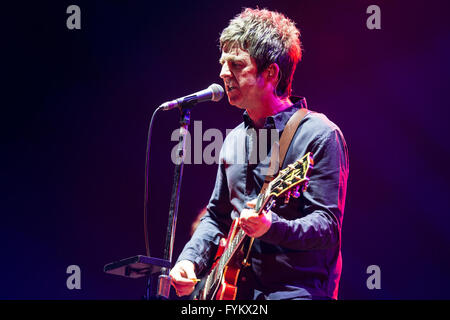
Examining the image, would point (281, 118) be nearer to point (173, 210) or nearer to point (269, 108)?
point (269, 108)

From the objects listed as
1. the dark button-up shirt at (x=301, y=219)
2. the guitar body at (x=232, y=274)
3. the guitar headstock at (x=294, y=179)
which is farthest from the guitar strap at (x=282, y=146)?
the guitar body at (x=232, y=274)

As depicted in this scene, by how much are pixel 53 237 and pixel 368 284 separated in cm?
→ 287

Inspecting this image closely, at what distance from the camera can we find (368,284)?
3945 millimetres

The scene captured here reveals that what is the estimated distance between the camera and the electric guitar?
1.96m

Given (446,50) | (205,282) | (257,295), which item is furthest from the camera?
(446,50)

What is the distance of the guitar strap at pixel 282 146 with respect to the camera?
2.30m

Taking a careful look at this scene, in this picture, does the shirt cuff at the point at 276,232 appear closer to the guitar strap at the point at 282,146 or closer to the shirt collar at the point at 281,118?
the guitar strap at the point at 282,146

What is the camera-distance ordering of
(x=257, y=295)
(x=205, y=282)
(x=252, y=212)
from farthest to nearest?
1. (x=205, y=282)
2. (x=257, y=295)
3. (x=252, y=212)

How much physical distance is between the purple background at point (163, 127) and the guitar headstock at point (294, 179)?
2262 mm

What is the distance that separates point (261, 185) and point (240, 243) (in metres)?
0.37

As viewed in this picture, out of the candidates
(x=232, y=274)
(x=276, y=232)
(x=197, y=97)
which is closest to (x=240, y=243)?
(x=232, y=274)

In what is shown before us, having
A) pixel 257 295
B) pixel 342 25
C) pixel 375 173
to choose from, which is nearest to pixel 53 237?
pixel 257 295

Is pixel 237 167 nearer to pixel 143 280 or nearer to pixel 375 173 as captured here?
pixel 375 173

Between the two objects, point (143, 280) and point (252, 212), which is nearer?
point (252, 212)
